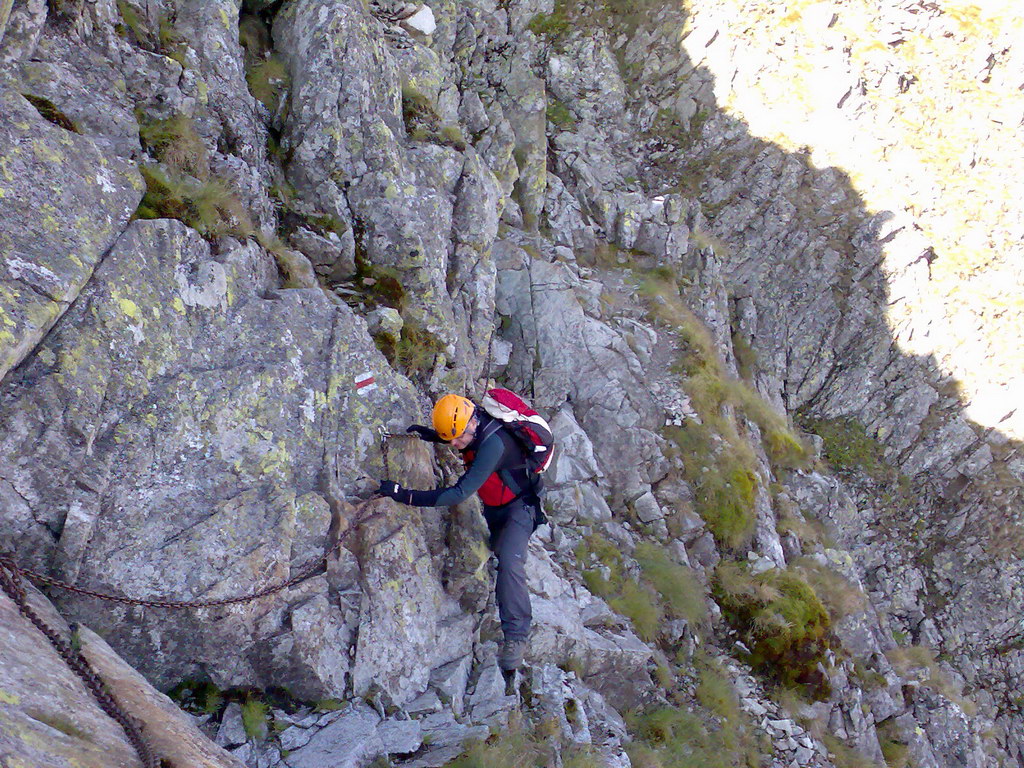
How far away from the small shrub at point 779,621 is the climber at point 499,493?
5.68 m

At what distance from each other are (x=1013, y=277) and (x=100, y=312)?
89.9ft

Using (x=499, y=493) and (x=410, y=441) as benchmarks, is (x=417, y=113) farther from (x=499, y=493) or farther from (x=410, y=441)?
(x=499, y=493)

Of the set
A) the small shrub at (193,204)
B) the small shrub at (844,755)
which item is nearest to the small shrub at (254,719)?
the small shrub at (193,204)

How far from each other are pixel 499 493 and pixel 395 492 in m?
1.61

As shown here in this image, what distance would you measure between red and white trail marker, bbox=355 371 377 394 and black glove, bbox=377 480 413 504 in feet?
4.32

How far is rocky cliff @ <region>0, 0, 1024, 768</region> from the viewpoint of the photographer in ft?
17.9

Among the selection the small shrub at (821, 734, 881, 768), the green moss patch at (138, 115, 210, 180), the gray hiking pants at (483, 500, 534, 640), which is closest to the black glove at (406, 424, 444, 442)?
the gray hiking pants at (483, 500, 534, 640)

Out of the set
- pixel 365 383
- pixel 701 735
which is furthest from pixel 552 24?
pixel 701 735

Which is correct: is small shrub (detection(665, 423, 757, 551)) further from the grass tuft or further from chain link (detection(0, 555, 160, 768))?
chain link (detection(0, 555, 160, 768))

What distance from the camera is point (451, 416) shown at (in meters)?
7.07

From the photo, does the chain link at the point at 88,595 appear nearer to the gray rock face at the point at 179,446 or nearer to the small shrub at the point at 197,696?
the gray rock face at the point at 179,446

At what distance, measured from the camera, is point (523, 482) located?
25.8 feet

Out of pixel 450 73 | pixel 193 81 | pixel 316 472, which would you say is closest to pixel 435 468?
pixel 316 472

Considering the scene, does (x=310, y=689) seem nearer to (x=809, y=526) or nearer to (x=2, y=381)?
(x=2, y=381)
